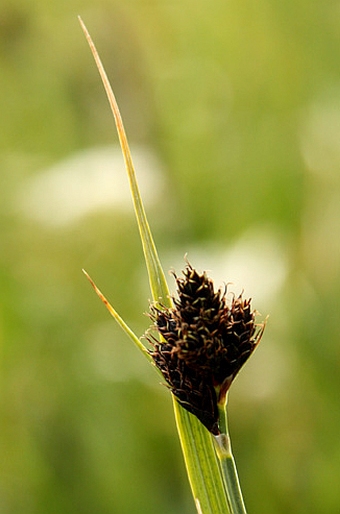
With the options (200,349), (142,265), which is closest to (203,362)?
(200,349)

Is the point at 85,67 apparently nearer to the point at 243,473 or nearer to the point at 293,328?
the point at 293,328

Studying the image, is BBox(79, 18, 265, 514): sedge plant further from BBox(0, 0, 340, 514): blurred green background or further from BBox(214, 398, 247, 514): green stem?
BBox(0, 0, 340, 514): blurred green background

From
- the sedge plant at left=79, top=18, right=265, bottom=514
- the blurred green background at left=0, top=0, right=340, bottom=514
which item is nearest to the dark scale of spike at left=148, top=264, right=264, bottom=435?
the sedge plant at left=79, top=18, right=265, bottom=514

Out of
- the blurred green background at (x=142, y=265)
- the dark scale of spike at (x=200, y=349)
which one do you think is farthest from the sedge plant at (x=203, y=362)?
the blurred green background at (x=142, y=265)

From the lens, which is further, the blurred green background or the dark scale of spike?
the blurred green background

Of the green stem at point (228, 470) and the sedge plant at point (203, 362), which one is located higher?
the sedge plant at point (203, 362)

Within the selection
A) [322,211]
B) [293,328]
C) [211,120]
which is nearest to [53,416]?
[293,328]

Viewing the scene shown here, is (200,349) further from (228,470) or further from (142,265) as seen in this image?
(142,265)

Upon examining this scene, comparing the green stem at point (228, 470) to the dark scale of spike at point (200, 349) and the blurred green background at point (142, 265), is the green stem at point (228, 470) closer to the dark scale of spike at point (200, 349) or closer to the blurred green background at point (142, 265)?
the dark scale of spike at point (200, 349)
